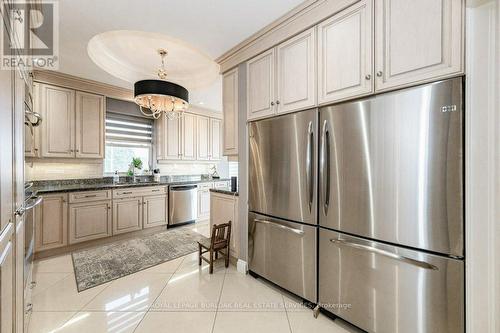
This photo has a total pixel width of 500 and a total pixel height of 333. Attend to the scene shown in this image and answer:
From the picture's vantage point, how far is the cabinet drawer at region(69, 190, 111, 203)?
3.19 m

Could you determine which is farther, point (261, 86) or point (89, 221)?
point (89, 221)

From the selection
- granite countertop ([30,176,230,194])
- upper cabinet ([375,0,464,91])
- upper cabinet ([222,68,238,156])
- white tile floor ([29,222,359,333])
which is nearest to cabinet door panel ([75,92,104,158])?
granite countertop ([30,176,230,194])

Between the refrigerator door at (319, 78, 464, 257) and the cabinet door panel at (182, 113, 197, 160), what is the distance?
13.0 feet

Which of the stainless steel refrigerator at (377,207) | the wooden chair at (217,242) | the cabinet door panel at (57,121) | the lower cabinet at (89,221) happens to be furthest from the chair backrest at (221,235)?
the cabinet door panel at (57,121)

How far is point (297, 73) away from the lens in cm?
199

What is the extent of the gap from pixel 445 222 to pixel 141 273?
2.93 meters

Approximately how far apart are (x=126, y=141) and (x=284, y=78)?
3.71m

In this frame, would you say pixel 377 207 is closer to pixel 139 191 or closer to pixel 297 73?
pixel 297 73

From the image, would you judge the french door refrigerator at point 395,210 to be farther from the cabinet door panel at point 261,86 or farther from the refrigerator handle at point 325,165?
the cabinet door panel at point 261,86

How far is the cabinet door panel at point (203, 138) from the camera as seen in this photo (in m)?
5.41

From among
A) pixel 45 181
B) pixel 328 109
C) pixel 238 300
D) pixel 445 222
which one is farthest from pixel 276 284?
pixel 45 181

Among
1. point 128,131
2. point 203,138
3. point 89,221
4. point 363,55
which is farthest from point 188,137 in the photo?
point 363,55

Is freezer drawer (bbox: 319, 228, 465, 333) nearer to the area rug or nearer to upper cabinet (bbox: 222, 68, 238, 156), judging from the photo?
upper cabinet (bbox: 222, 68, 238, 156)

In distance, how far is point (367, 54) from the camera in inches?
59.8
